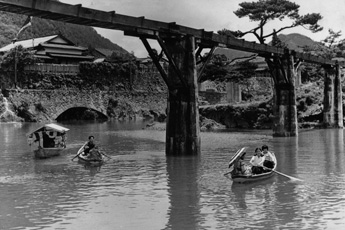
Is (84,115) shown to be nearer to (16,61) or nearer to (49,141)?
(16,61)

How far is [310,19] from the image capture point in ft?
190

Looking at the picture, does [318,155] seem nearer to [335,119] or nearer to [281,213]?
[281,213]

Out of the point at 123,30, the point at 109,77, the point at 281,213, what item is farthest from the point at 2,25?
the point at 281,213

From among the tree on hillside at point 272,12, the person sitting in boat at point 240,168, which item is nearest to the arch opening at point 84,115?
the tree on hillside at point 272,12

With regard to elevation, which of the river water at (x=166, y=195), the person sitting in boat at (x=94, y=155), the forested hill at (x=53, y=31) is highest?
the forested hill at (x=53, y=31)

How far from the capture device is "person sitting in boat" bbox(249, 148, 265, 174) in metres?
20.8

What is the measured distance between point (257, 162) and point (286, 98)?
2261 centimetres

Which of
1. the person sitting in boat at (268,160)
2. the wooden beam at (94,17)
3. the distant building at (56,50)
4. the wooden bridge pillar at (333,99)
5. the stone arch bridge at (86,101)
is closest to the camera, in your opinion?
the wooden beam at (94,17)

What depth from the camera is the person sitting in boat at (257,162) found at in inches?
820

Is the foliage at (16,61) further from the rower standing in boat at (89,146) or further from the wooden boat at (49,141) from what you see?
the rower standing in boat at (89,146)

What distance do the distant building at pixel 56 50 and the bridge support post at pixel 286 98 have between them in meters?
66.9

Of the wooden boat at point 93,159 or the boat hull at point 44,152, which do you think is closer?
the wooden boat at point 93,159

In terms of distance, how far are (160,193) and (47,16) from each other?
9594 millimetres

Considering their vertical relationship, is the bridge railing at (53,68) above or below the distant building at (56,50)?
below
